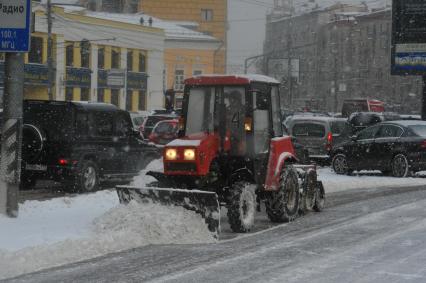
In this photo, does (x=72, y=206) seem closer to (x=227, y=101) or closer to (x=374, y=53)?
(x=227, y=101)

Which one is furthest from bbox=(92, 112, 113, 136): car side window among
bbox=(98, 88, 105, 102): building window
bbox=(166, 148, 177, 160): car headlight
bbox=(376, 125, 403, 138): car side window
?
bbox=(98, 88, 105, 102): building window

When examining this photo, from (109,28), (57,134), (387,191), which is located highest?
(109,28)

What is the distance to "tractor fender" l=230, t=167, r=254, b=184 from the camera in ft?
40.4

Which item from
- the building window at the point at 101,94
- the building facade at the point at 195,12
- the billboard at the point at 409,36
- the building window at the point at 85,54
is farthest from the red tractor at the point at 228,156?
the building facade at the point at 195,12

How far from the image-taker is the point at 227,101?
12320mm

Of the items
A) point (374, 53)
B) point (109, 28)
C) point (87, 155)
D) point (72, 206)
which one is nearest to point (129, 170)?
point (87, 155)

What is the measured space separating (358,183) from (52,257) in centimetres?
1238

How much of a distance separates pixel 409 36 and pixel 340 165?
1219 cm

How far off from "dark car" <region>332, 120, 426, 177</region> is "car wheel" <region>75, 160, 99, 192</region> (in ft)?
28.5

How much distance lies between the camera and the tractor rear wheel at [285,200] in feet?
42.6

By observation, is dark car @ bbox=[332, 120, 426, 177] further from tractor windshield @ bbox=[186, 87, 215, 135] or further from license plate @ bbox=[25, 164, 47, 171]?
tractor windshield @ bbox=[186, 87, 215, 135]

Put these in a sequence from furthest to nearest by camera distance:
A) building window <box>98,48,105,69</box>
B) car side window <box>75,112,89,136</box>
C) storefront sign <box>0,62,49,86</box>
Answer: building window <box>98,48,105,69</box> → storefront sign <box>0,62,49,86</box> → car side window <box>75,112,89,136</box>

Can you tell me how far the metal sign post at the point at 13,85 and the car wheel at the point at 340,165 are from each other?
43.2ft

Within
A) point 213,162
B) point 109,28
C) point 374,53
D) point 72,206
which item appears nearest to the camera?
point 213,162
